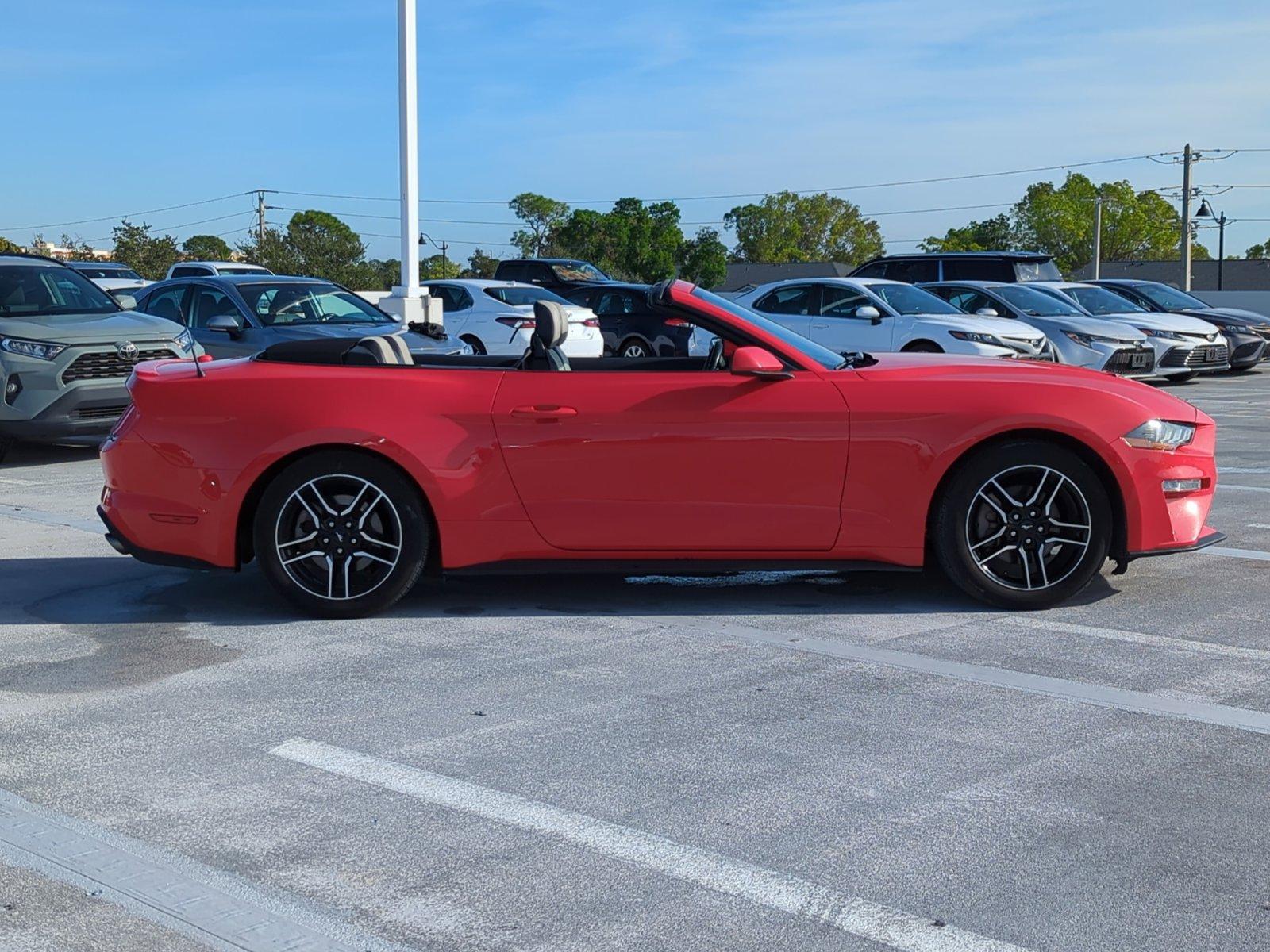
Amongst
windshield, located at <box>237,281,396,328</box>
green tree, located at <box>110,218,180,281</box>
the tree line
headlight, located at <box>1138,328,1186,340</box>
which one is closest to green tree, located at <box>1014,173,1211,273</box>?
the tree line

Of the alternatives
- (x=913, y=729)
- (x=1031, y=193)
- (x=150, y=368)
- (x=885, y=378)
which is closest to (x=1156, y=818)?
(x=913, y=729)

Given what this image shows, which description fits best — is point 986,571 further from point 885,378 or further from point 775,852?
point 775,852

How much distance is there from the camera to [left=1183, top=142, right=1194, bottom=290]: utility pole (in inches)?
2172

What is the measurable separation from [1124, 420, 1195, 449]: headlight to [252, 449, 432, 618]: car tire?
2962 mm

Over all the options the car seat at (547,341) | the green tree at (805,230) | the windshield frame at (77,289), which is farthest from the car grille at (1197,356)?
the green tree at (805,230)

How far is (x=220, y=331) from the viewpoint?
13.4 meters

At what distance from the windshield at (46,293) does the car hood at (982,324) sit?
9.10 m

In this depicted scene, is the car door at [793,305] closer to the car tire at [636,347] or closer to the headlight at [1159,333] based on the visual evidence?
the car tire at [636,347]

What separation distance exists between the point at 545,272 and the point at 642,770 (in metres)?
25.8

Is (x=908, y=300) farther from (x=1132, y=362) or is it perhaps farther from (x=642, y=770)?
(x=642, y=770)

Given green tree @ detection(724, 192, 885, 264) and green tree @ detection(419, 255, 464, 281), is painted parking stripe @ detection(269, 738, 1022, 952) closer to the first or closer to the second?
green tree @ detection(419, 255, 464, 281)

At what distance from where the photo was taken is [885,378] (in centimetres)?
600

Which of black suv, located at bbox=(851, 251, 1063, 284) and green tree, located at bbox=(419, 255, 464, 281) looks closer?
black suv, located at bbox=(851, 251, 1063, 284)

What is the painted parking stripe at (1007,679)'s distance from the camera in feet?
14.9
